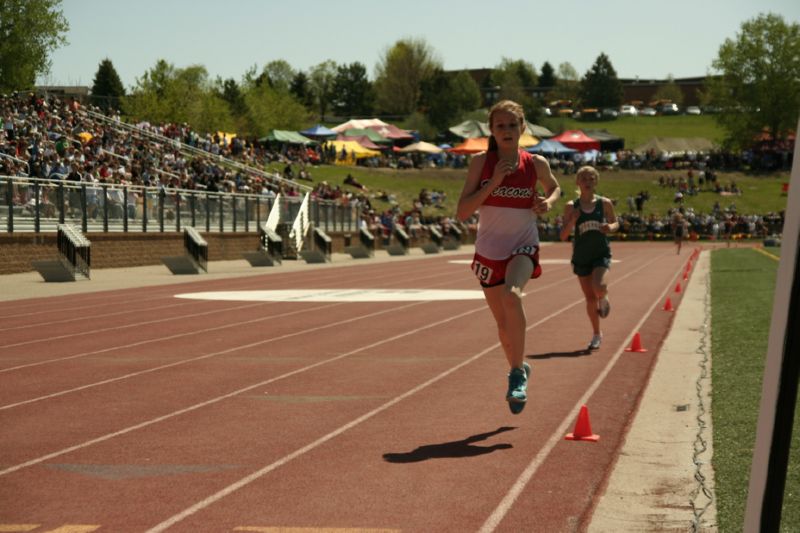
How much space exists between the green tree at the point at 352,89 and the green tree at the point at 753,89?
231 ft

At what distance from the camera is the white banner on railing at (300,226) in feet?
143

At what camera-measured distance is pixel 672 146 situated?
97.7 metres

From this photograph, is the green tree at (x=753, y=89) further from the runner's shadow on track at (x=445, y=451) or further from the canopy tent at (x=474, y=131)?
the runner's shadow on track at (x=445, y=451)

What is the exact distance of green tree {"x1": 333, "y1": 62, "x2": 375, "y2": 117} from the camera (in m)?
176

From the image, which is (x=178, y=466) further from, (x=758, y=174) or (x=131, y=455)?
(x=758, y=174)

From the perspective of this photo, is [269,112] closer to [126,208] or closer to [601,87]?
[126,208]

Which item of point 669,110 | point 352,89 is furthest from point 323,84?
point 669,110

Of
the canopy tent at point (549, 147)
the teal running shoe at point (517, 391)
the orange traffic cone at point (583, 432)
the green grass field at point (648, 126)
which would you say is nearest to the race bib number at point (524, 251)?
the teal running shoe at point (517, 391)

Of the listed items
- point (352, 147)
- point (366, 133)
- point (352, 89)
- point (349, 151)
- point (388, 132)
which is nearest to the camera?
point (352, 147)

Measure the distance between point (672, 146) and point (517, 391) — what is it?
9310cm

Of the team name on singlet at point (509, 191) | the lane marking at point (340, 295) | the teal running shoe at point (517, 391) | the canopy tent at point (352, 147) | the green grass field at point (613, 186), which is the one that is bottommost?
the green grass field at point (613, 186)

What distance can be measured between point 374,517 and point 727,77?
356ft

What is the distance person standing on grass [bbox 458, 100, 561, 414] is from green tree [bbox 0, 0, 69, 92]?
1974 inches

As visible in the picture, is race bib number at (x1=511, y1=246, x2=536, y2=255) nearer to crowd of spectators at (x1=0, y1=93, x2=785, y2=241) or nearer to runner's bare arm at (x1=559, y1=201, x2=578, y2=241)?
runner's bare arm at (x1=559, y1=201, x2=578, y2=241)
